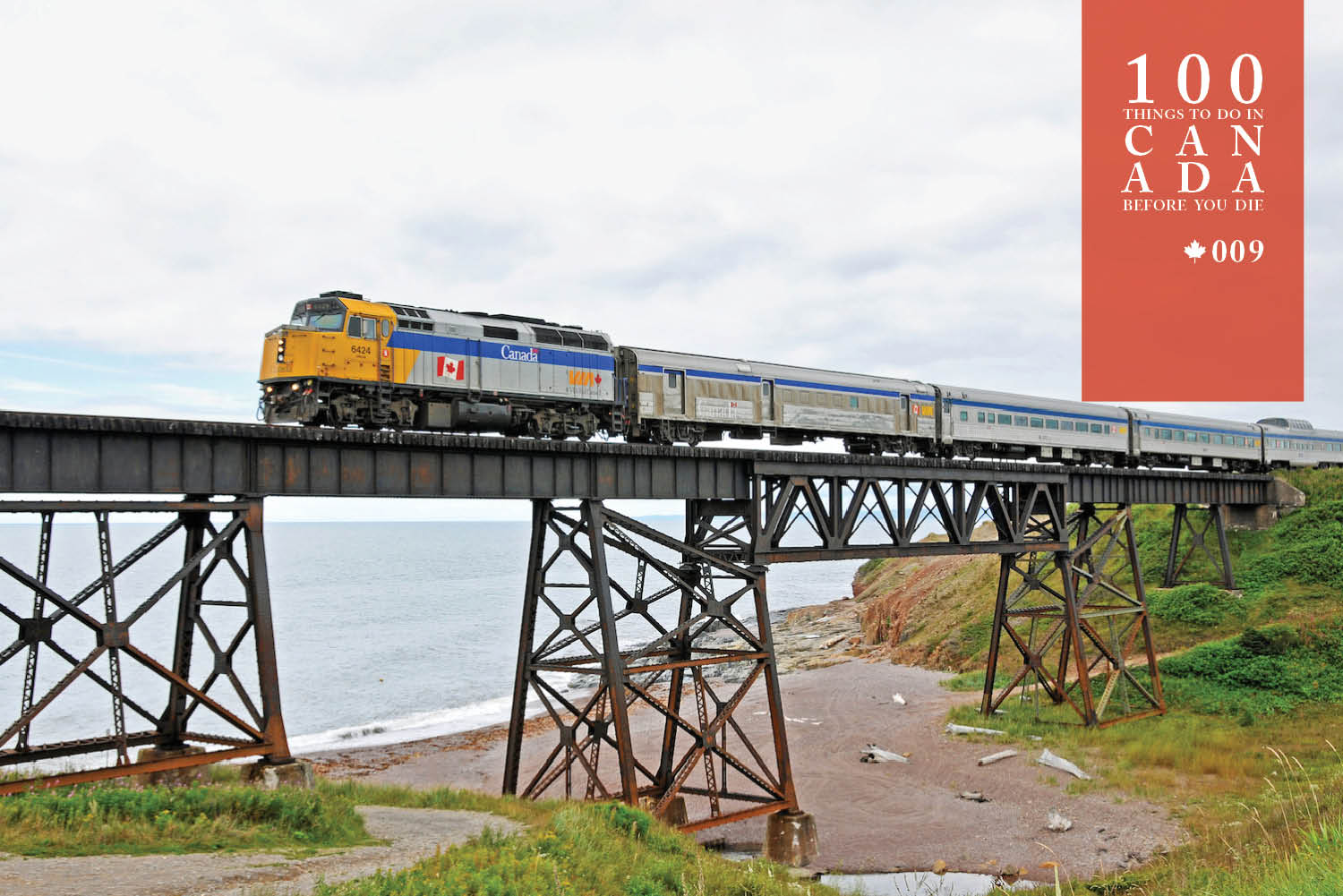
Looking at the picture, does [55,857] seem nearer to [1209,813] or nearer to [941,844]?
[941,844]

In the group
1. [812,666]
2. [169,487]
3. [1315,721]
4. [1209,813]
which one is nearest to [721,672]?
[812,666]

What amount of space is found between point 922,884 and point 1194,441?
36.7 m

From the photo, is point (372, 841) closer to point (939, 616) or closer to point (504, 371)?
point (504, 371)

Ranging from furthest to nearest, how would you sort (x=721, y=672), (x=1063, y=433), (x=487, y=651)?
Answer: 1. (x=487, y=651)
2. (x=721, y=672)
3. (x=1063, y=433)

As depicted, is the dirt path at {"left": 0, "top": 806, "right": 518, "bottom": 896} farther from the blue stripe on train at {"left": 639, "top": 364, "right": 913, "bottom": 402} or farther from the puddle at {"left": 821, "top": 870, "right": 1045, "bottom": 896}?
the blue stripe on train at {"left": 639, "top": 364, "right": 913, "bottom": 402}

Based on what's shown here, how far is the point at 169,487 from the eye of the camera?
16.5 meters

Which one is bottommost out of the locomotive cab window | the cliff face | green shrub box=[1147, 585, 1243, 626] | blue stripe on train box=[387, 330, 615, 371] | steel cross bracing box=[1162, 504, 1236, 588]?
the cliff face

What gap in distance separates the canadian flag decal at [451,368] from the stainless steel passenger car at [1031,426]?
20.3 meters

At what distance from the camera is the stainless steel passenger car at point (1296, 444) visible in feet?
180

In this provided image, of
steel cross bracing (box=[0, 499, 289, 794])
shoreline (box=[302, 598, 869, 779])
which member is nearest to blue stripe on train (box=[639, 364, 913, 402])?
steel cross bracing (box=[0, 499, 289, 794])

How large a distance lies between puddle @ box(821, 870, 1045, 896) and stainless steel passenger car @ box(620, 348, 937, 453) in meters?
12.5

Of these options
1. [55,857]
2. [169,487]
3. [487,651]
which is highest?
[169,487]

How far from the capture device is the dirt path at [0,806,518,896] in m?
11.1

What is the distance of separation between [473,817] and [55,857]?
23.3ft
